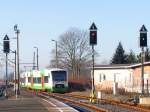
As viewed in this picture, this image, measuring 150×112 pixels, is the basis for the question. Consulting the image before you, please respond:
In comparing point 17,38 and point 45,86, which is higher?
point 17,38

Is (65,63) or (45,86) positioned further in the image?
(65,63)

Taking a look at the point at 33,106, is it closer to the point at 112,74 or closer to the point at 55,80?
the point at 55,80

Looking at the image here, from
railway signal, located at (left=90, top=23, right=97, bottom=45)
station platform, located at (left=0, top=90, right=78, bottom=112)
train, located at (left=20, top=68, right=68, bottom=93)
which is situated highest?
railway signal, located at (left=90, top=23, right=97, bottom=45)

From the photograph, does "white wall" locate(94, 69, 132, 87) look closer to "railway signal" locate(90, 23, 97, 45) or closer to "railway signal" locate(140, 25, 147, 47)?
"railway signal" locate(140, 25, 147, 47)

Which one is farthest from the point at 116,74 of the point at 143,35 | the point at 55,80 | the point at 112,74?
the point at 143,35

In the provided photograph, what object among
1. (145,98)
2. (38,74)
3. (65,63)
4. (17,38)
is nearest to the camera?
(145,98)

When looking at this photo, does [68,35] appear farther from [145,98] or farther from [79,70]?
[145,98]

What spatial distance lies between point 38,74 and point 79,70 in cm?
4821

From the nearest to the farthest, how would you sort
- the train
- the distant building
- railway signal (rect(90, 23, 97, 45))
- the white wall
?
railway signal (rect(90, 23, 97, 45))
the train
the distant building
the white wall

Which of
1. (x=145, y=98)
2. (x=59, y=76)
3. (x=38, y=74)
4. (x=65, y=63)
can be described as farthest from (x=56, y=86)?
(x=65, y=63)

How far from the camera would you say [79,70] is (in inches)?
4806

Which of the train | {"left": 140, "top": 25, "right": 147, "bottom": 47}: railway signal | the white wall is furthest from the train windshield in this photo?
{"left": 140, "top": 25, "right": 147, "bottom": 47}: railway signal

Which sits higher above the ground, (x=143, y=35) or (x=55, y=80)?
(x=143, y=35)

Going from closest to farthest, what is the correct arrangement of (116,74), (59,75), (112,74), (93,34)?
1. (93,34)
2. (59,75)
3. (116,74)
4. (112,74)
